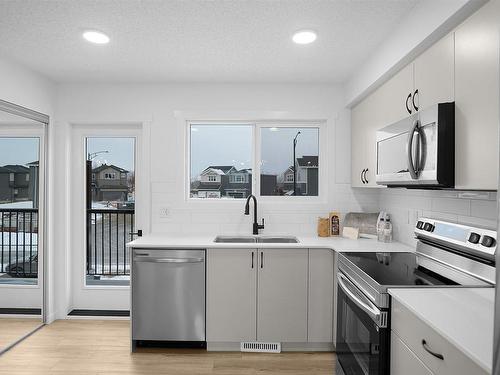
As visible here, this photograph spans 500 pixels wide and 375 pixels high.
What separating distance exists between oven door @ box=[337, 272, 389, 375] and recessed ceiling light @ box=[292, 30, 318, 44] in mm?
1633

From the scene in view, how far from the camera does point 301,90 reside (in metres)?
3.57

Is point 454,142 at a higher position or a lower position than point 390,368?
higher

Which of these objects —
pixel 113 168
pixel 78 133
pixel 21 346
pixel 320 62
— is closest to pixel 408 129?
pixel 320 62

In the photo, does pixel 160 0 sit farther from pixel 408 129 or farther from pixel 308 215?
pixel 308 215

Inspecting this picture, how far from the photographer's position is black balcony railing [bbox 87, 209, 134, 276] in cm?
376

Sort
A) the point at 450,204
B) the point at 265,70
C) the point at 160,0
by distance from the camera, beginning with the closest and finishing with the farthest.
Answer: the point at 160,0 < the point at 450,204 < the point at 265,70

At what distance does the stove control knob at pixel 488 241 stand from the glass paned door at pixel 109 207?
308 centimetres

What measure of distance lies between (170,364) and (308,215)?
181 centimetres

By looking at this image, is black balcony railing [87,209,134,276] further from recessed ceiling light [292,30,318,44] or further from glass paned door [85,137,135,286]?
recessed ceiling light [292,30,318,44]

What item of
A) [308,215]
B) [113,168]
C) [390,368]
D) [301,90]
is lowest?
[390,368]

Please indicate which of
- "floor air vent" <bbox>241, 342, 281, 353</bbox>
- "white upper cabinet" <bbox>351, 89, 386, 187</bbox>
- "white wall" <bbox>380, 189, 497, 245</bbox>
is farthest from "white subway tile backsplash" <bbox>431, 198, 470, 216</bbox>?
"floor air vent" <bbox>241, 342, 281, 353</bbox>

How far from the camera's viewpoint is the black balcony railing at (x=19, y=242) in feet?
9.70

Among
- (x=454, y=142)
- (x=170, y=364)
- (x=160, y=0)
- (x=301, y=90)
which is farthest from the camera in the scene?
(x=301, y=90)

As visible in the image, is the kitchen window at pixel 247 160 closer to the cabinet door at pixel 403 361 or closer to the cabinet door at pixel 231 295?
the cabinet door at pixel 231 295
